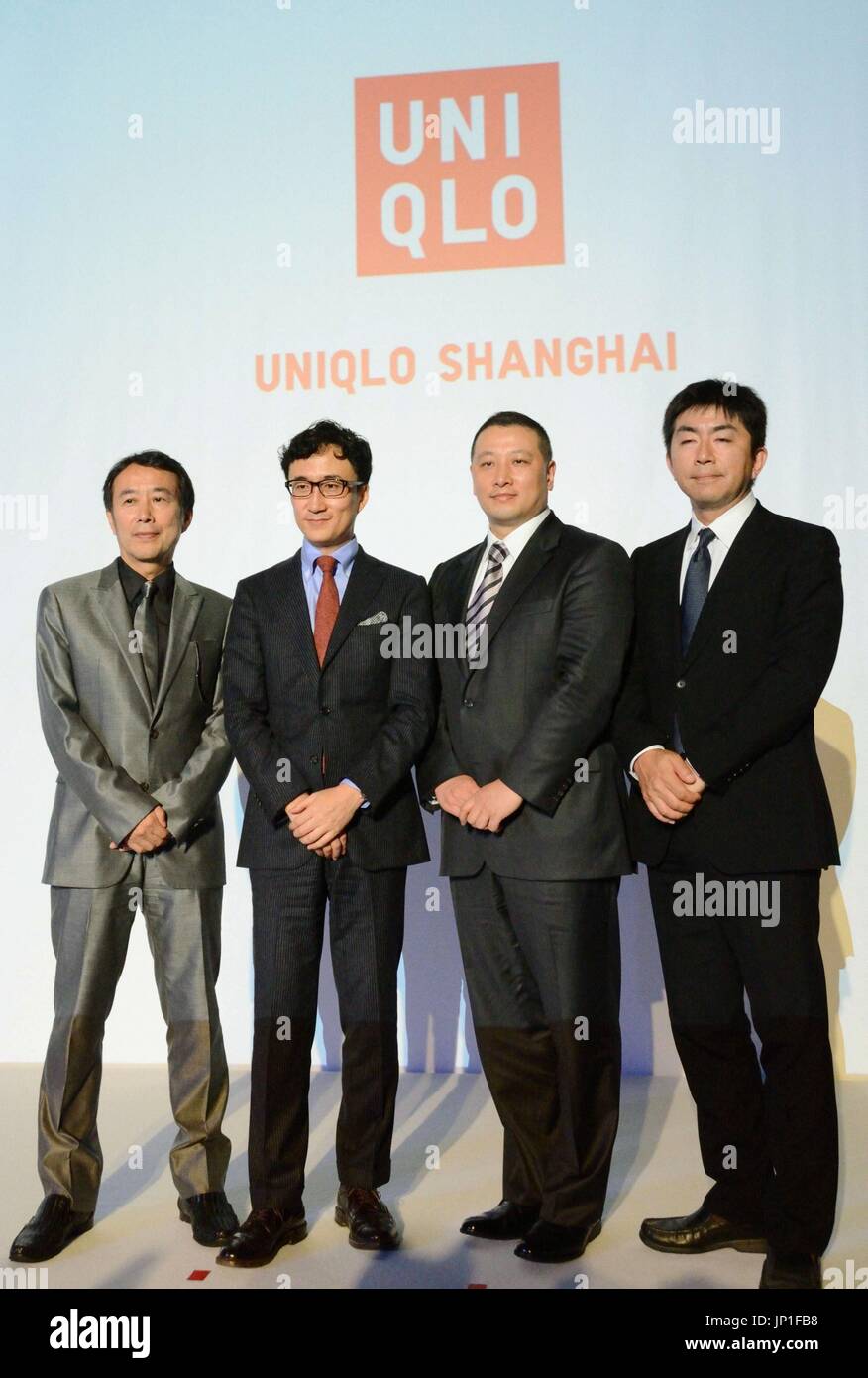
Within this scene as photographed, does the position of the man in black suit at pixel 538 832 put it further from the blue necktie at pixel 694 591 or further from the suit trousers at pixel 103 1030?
the suit trousers at pixel 103 1030

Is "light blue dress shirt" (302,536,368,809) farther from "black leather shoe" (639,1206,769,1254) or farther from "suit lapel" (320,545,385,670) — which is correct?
"black leather shoe" (639,1206,769,1254)

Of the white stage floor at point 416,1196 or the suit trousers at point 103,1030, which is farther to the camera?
the suit trousers at point 103,1030

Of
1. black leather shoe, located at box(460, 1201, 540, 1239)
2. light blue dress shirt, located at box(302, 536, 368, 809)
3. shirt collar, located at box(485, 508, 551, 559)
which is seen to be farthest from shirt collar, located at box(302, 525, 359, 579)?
black leather shoe, located at box(460, 1201, 540, 1239)

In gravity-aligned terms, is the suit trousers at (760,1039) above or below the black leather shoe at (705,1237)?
above

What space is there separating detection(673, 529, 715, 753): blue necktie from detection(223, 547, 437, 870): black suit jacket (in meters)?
0.57

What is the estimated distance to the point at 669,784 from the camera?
252 centimetres

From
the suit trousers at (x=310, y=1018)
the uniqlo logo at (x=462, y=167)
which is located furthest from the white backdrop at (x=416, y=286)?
the suit trousers at (x=310, y=1018)

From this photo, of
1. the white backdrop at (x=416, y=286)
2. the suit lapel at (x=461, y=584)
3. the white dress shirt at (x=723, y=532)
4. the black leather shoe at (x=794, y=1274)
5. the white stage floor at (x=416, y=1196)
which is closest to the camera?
the black leather shoe at (x=794, y=1274)

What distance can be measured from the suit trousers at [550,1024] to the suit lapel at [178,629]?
2.69 ft

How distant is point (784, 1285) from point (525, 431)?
5.97 feet

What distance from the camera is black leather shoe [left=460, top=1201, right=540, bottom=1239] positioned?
2.69m

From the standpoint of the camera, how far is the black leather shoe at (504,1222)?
8.84 feet

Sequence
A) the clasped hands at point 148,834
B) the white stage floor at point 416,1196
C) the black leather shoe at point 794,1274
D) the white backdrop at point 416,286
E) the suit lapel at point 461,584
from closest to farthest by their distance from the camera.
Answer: the black leather shoe at point 794,1274 → the white stage floor at point 416,1196 → the clasped hands at point 148,834 → the suit lapel at point 461,584 → the white backdrop at point 416,286
